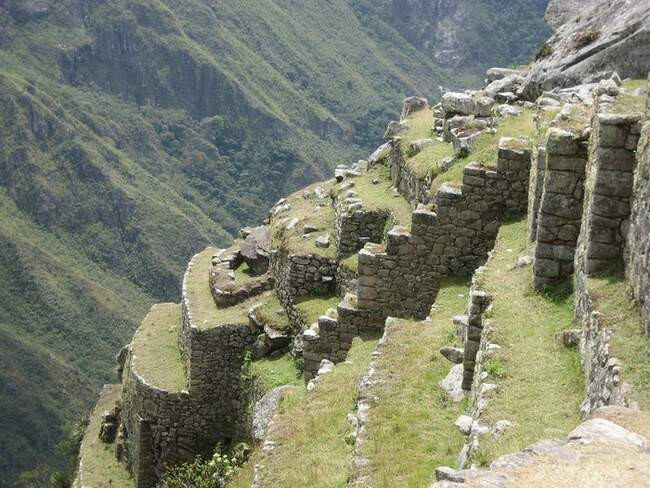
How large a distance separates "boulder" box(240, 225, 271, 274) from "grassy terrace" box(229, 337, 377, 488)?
10548 millimetres

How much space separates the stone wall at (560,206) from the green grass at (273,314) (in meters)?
10.6

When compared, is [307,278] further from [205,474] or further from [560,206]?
[560,206]

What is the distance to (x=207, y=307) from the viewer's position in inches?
943

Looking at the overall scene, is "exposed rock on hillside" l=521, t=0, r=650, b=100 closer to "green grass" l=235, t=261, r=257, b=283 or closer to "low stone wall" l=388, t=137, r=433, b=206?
"low stone wall" l=388, t=137, r=433, b=206

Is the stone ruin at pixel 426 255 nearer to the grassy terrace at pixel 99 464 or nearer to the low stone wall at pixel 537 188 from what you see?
the low stone wall at pixel 537 188

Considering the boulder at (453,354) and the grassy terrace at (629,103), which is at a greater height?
the grassy terrace at (629,103)

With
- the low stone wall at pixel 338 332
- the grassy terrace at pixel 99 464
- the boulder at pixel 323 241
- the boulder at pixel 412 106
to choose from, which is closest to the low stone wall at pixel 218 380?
the boulder at pixel 323 241

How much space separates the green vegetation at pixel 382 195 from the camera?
2051cm

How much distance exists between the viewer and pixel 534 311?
37.0ft

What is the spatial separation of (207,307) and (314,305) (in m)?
4.34

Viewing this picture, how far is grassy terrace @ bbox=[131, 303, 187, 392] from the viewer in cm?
2356

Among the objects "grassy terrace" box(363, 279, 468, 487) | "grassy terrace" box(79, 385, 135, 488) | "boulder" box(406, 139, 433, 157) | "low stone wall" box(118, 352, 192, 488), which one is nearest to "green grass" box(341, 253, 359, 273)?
"boulder" box(406, 139, 433, 157)

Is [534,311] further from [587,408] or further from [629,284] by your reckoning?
[587,408]

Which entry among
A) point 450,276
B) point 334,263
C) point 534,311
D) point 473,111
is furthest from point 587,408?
point 473,111
